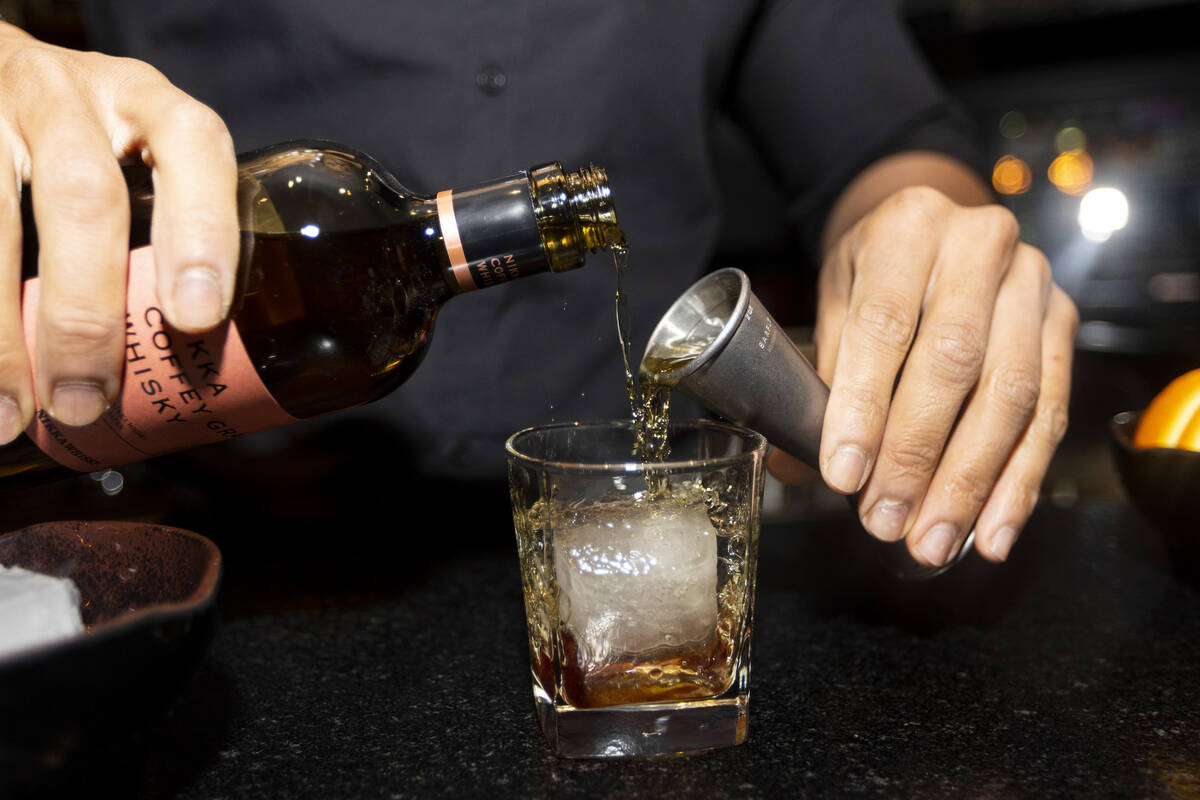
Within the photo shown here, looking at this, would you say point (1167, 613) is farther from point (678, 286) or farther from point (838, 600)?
point (678, 286)

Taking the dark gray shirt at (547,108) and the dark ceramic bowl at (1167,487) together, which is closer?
the dark ceramic bowl at (1167,487)

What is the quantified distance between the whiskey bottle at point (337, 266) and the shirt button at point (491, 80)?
532 millimetres

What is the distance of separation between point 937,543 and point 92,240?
780 mm

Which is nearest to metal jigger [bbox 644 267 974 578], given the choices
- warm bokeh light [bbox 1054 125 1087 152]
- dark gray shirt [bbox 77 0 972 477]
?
dark gray shirt [bbox 77 0 972 477]

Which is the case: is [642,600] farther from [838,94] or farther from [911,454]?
[838,94]

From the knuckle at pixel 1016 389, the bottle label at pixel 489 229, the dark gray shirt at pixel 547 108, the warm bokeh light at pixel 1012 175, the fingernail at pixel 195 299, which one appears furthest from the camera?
the warm bokeh light at pixel 1012 175

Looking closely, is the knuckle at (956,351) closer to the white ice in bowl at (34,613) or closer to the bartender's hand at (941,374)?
the bartender's hand at (941,374)

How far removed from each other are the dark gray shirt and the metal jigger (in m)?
0.63

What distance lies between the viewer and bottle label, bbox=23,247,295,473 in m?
0.67

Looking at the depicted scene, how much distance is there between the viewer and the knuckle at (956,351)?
86 centimetres

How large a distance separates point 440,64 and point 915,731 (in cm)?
108

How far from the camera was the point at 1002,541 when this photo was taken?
0.91 meters

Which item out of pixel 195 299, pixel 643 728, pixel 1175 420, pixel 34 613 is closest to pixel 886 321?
pixel 1175 420

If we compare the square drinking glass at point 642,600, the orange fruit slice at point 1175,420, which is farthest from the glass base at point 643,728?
the orange fruit slice at point 1175,420
